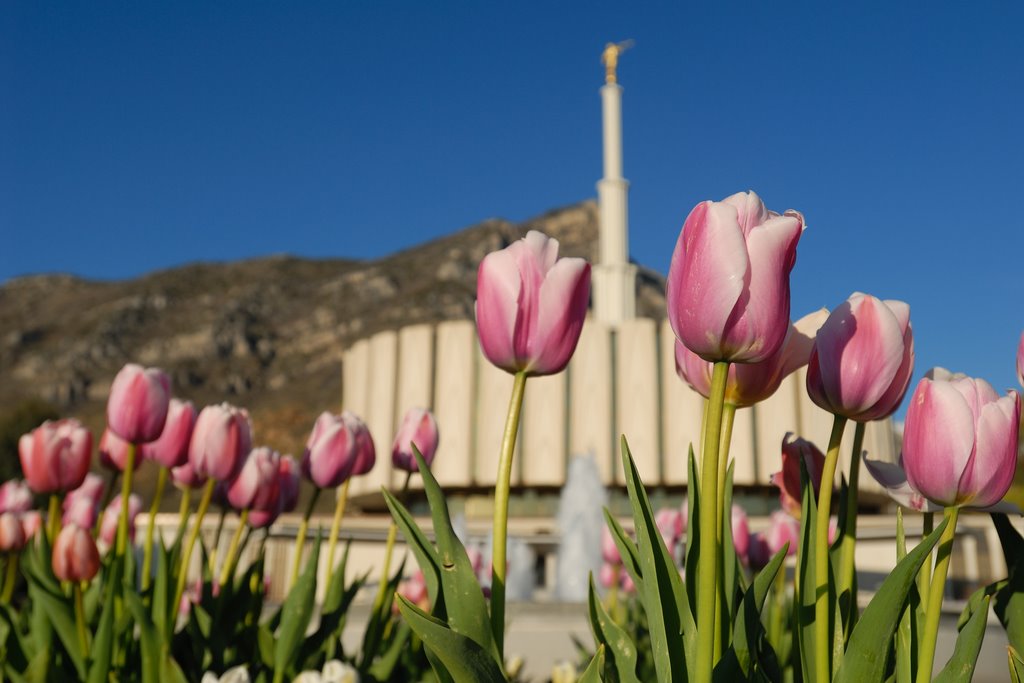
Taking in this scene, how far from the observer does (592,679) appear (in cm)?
114

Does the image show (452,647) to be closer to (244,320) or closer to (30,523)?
(30,523)

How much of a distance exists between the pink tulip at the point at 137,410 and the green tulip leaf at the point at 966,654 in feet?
5.43

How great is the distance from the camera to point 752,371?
135 cm

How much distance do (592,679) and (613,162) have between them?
950 inches

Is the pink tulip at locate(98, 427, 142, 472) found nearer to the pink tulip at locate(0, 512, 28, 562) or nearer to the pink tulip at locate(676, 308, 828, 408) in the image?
the pink tulip at locate(0, 512, 28, 562)

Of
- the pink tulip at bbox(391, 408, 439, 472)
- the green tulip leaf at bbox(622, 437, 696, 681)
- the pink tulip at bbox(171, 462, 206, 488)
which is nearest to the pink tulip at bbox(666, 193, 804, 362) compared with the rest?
the green tulip leaf at bbox(622, 437, 696, 681)

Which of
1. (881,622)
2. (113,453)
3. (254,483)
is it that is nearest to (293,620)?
(254,483)

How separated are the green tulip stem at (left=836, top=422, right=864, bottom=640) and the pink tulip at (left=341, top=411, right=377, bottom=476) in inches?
48.3

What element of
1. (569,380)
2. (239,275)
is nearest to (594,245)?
(239,275)

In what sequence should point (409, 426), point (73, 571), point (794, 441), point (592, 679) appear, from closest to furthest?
point (592, 679)
point (794, 441)
point (73, 571)
point (409, 426)

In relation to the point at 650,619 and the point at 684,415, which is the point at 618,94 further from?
the point at 650,619

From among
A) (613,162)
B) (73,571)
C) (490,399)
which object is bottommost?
(73,571)

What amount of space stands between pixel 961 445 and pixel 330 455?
1.45m

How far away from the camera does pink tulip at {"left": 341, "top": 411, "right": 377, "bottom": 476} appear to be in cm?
230
